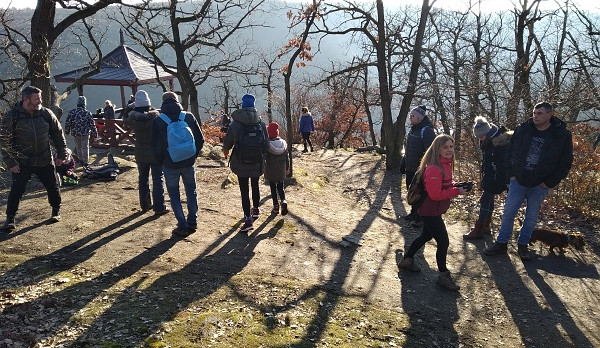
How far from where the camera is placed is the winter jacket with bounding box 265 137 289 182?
6371 millimetres

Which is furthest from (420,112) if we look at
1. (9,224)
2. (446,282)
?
(9,224)

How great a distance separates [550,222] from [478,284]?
3.15 meters

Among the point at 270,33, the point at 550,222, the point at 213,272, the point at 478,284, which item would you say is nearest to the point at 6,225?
the point at 213,272

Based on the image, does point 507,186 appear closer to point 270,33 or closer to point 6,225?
point 6,225

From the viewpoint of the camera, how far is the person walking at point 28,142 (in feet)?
16.3

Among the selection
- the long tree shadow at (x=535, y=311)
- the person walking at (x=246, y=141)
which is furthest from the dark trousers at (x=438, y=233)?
the person walking at (x=246, y=141)

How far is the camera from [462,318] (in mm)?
4133

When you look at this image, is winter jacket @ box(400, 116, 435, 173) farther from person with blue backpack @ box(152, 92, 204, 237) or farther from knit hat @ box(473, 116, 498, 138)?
person with blue backpack @ box(152, 92, 204, 237)

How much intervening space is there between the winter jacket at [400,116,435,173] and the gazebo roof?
40.2ft

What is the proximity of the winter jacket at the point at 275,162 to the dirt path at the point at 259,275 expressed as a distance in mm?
682

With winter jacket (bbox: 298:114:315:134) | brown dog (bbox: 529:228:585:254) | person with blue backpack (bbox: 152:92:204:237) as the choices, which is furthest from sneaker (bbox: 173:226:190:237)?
winter jacket (bbox: 298:114:315:134)

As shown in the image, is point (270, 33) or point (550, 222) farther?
point (270, 33)

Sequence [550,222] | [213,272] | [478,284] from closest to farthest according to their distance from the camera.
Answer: [213,272] → [478,284] → [550,222]

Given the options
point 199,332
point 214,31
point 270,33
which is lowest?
point 199,332
